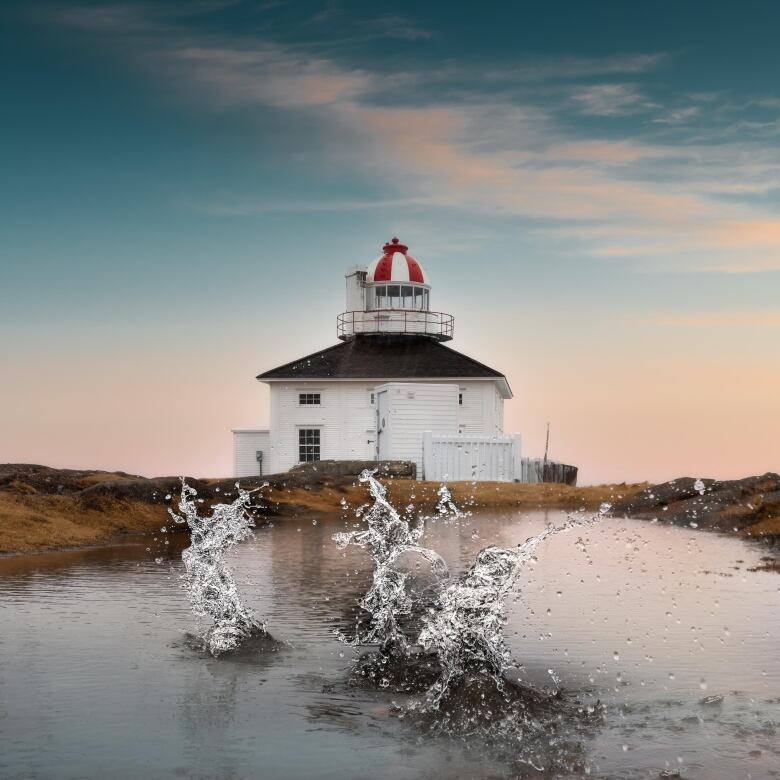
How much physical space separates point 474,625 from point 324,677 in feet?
4.68

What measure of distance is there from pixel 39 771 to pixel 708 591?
10.2 m

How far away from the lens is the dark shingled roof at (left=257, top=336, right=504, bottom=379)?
146 ft

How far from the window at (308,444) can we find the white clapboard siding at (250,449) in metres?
2.50

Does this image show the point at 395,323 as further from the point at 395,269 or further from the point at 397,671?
the point at 397,671

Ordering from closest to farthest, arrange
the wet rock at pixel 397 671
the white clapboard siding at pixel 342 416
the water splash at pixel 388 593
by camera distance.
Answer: the wet rock at pixel 397 671 → the water splash at pixel 388 593 → the white clapboard siding at pixel 342 416

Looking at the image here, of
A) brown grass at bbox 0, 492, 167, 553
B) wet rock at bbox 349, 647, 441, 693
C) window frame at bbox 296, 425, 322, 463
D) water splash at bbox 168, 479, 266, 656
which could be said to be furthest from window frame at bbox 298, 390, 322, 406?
wet rock at bbox 349, 647, 441, 693

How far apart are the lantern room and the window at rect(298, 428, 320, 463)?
541 cm

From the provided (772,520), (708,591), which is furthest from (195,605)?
(772,520)

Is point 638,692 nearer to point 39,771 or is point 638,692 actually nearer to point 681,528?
point 39,771

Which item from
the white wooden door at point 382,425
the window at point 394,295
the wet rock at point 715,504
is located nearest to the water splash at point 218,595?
the wet rock at point 715,504

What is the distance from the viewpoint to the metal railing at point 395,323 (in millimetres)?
47906

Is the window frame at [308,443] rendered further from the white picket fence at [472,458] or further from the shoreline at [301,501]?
the shoreline at [301,501]

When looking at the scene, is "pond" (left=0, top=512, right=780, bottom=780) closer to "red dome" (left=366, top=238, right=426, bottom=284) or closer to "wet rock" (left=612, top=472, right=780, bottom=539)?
"wet rock" (left=612, top=472, right=780, bottom=539)

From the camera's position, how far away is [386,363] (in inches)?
1797
